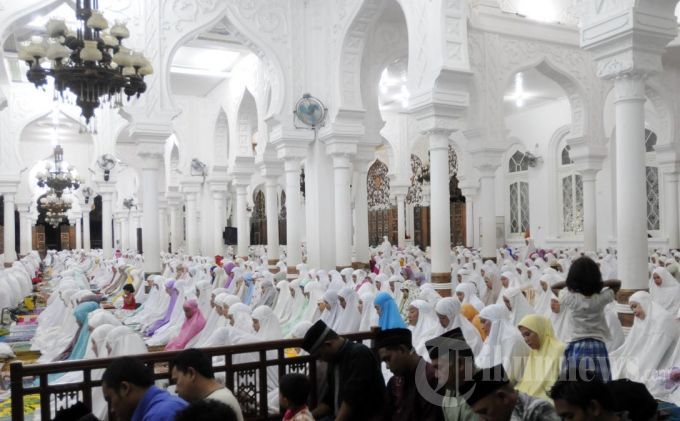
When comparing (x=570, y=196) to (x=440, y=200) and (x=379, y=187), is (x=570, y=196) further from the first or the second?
(x=440, y=200)

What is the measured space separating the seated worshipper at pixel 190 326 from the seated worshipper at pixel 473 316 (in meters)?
2.49

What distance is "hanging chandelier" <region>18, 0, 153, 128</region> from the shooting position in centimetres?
519

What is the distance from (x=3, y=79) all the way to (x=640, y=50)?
12487 millimetres

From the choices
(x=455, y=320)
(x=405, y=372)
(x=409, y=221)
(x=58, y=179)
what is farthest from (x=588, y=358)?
(x=409, y=221)

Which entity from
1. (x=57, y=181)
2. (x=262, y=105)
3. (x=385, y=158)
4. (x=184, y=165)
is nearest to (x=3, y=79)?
(x=57, y=181)

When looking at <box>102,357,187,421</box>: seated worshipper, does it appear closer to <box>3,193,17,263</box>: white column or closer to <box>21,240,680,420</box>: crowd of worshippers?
<box>21,240,680,420</box>: crowd of worshippers

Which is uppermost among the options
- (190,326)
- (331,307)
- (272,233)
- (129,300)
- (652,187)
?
(652,187)

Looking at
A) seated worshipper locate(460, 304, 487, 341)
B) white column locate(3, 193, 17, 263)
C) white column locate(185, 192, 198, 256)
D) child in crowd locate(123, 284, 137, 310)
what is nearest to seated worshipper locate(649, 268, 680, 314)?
seated worshipper locate(460, 304, 487, 341)

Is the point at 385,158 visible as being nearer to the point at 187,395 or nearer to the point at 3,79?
the point at 3,79

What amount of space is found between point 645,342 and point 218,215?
12.4 m

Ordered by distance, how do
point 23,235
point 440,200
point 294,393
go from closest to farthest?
point 294,393
point 440,200
point 23,235

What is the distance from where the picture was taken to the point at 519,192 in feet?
55.7

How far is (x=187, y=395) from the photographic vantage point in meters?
2.31

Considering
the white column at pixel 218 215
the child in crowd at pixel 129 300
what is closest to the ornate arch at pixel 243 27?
the child in crowd at pixel 129 300
